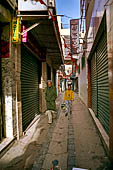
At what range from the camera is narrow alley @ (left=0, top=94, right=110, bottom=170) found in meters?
2.77

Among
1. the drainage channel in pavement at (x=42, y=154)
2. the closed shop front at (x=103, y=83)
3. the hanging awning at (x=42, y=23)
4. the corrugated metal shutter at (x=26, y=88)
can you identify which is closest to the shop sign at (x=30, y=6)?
the hanging awning at (x=42, y=23)

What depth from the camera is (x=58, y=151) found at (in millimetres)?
3324

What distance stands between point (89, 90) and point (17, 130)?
207 inches

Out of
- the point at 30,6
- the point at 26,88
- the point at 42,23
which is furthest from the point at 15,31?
the point at 26,88

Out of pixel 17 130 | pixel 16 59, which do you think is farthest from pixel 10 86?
pixel 17 130

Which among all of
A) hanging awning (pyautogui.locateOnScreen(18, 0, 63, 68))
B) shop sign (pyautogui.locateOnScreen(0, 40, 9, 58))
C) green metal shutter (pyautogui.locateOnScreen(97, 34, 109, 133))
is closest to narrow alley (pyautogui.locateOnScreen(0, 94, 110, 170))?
green metal shutter (pyautogui.locateOnScreen(97, 34, 109, 133))

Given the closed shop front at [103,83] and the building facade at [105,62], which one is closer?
the building facade at [105,62]

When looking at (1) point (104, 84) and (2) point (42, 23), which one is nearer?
(1) point (104, 84)

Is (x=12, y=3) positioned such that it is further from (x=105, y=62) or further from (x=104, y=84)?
(x=104, y=84)

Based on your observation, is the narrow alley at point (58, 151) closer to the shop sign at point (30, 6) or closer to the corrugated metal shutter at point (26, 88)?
the corrugated metal shutter at point (26, 88)

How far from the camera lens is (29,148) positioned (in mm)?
3551

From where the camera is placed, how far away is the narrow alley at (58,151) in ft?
A: 9.09

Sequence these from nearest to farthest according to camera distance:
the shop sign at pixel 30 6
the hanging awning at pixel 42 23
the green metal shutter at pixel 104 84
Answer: the green metal shutter at pixel 104 84, the shop sign at pixel 30 6, the hanging awning at pixel 42 23

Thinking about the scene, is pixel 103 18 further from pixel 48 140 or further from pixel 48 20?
pixel 48 140
